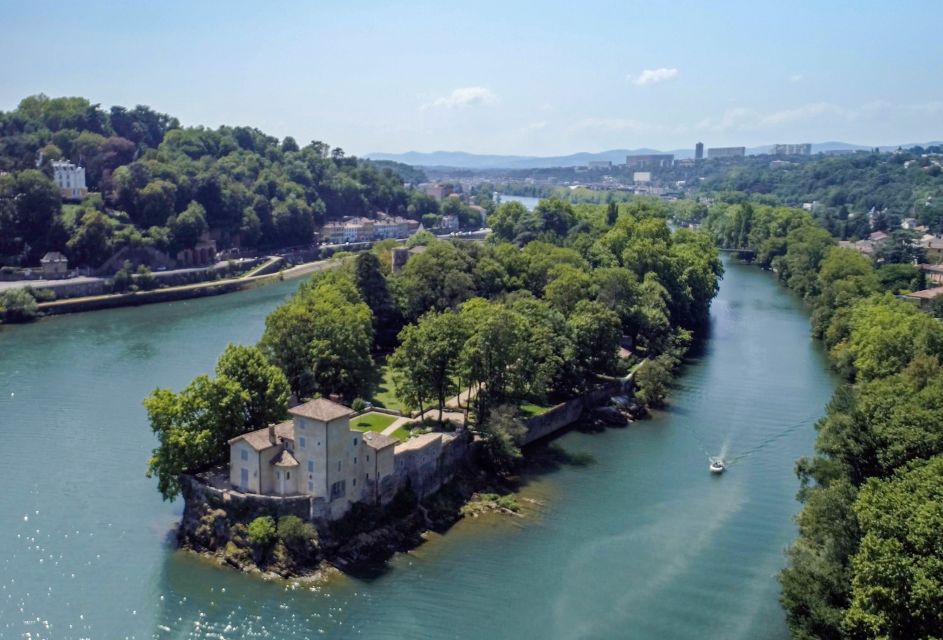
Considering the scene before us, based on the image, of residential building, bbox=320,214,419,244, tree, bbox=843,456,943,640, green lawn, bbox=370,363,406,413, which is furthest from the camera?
residential building, bbox=320,214,419,244

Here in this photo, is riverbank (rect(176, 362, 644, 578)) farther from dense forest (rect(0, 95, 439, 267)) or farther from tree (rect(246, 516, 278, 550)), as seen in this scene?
dense forest (rect(0, 95, 439, 267))

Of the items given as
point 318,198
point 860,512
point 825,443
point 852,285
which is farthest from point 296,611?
point 318,198

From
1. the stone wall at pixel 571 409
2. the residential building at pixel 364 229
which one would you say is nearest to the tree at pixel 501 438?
the stone wall at pixel 571 409

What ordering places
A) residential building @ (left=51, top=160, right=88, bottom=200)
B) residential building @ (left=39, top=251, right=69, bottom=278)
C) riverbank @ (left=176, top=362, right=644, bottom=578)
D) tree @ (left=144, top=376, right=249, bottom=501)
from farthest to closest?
residential building @ (left=51, top=160, right=88, bottom=200) < residential building @ (left=39, top=251, right=69, bottom=278) < tree @ (left=144, top=376, right=249, bottom=501) < riverbank @ (left=176, top=362, right=644, bottom=578)

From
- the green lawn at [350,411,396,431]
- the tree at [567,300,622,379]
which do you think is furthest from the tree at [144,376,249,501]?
the tree at [567,300,622,379]

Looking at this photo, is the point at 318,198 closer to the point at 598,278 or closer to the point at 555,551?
the point at 598,278

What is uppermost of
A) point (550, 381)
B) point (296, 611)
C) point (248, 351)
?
point (248, 351)
